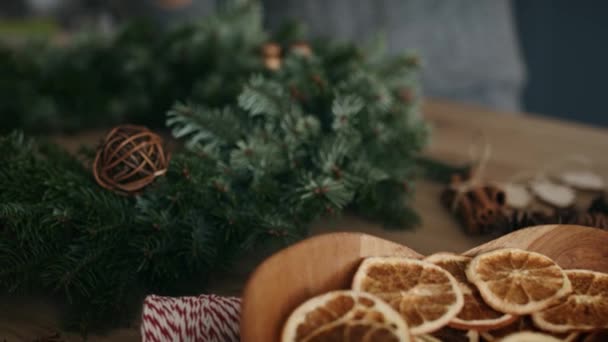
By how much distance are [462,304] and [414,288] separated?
0.14 feet

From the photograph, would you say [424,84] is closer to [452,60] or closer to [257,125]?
[452,60]

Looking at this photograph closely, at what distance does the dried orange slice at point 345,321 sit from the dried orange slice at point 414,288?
0.08 ft

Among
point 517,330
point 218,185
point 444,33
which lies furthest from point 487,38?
point 517,330

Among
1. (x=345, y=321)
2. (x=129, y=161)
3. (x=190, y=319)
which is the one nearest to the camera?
(x=345, y=321)

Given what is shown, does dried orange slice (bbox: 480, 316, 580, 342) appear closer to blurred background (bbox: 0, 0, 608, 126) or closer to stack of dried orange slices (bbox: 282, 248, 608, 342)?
stack of dried orange slices (bbox: 282, 248, 608, 342)

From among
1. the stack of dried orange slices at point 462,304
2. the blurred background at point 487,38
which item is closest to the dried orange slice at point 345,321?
the stack of dried orange slices at point 462,304

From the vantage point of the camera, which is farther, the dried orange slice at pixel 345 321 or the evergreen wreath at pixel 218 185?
the evergreen wreath at pixel 218 185

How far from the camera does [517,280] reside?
499mm

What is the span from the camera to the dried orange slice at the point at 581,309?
474 mm

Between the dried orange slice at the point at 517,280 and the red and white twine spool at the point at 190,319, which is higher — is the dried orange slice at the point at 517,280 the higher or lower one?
the higher one

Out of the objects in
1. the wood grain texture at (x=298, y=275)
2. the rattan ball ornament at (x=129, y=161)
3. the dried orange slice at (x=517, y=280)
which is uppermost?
the rattan ball ornament at (x=129, y=161)

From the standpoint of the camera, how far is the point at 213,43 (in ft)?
3.76

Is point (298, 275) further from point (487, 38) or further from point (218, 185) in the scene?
point (487, 38)

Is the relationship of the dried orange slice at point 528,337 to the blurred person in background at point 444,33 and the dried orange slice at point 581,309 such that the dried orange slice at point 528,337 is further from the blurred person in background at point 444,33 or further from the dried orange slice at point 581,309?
the blurred person in background at point 444,33
